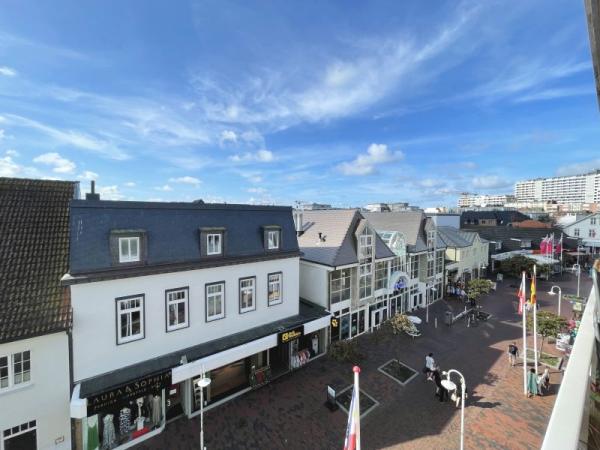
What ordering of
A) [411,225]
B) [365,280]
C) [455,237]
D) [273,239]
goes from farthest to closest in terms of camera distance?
[455,237], [411,225], [365,280], [273,239]

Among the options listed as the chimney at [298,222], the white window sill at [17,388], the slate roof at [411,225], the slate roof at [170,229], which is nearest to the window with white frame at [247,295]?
the slate roof at [170,229]

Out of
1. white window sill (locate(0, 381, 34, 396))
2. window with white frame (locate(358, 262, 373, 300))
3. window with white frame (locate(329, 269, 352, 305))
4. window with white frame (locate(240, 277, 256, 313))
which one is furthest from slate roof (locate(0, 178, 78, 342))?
window with white frame (locate(358, 262, 373, 300))

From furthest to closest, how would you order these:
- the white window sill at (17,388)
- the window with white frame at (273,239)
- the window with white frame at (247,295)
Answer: the window with white frame at (273,239) → the window with white frame at (247,295) → the white window sill at (17,388)

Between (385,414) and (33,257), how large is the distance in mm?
16620

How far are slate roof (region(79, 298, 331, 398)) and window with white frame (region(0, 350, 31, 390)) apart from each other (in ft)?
6.06

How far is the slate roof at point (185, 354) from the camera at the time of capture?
36.7 feet

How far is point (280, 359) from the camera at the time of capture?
18297 millimetres

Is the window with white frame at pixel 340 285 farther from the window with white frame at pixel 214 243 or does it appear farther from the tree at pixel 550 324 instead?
the tree at pixel 550 324

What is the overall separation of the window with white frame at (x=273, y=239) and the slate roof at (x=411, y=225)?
14.9 m

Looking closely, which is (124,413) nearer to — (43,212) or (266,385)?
(266,385)

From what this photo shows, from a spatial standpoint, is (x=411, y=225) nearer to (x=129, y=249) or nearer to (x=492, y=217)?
(x=129, y=249)

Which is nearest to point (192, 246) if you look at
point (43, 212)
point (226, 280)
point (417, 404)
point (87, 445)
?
point (226, 280)

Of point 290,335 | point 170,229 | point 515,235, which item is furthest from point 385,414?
point 515,235

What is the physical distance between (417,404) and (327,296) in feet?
25.5
